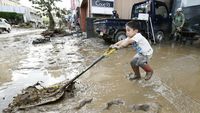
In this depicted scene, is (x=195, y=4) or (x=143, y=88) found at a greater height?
(x=195, y=4)

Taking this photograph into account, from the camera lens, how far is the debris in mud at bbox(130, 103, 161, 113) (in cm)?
407

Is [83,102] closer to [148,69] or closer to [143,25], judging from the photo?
[148,69]

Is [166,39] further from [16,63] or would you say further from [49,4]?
[49,4]

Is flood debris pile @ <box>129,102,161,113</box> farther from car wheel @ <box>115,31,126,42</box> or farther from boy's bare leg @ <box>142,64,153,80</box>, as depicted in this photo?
car wheel @ <box>115,31,126,42</box>

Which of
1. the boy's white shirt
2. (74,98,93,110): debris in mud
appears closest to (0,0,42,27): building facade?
the boy's white shirt

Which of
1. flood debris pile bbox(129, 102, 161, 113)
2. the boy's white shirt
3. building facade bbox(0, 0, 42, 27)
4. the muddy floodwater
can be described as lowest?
the muddy floodwater

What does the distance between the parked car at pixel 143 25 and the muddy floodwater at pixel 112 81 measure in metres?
2.23

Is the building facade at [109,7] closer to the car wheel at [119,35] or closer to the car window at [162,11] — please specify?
the car window at [162,11]

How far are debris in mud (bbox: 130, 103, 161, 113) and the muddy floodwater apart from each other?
8 cm

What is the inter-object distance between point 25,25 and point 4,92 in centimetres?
3958

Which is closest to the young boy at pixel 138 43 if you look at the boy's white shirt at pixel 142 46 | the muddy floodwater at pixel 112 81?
the boy's white shirt at pixel 142 46

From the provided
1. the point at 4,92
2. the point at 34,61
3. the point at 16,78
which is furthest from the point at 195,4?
the point at 4,92

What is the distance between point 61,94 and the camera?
488 cm

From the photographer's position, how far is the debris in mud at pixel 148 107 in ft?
13.3
